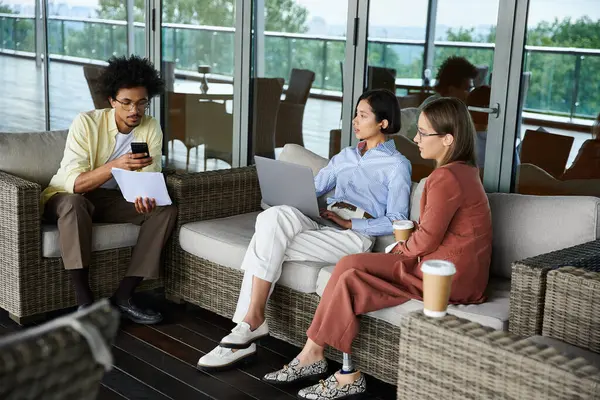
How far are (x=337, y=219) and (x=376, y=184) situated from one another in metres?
0.23

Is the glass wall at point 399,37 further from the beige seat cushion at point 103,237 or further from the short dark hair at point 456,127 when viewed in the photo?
the beige seat cushion at point 103,237

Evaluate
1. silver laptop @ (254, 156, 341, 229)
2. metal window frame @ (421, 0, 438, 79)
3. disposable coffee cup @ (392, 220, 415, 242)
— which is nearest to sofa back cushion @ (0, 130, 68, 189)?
silver laptop @ (254, 156, 341, 229)

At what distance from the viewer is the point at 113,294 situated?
393 cm

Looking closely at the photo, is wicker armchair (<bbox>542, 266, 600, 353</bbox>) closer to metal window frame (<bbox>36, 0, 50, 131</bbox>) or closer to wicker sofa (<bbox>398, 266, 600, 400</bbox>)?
wicker sofa (<bbox>398, 266, 600, 400</bbox>)

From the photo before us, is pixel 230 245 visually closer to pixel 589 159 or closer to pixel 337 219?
pixel 337 219

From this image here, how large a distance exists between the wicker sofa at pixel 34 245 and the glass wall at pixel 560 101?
6.31ft

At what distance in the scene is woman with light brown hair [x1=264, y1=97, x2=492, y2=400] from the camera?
2.79 meters

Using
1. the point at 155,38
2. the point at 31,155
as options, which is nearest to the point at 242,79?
the point at 155,38

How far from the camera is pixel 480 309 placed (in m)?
2.78

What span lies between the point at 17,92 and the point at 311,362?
5185 mm

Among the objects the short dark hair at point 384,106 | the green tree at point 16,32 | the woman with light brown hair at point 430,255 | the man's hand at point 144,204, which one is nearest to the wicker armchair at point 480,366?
the woman with light brown hair at point 430,255

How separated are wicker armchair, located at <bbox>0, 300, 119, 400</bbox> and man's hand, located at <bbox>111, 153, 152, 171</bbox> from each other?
96.9 inches

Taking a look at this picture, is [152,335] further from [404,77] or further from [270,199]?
[404,77]

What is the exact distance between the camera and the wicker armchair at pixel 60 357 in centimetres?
106
